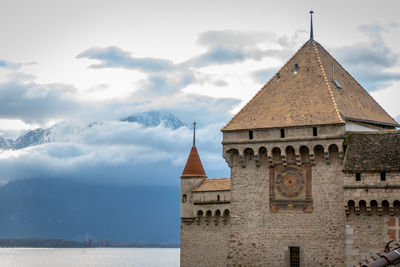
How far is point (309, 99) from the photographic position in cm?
3634

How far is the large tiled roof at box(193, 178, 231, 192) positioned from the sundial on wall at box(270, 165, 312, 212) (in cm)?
692

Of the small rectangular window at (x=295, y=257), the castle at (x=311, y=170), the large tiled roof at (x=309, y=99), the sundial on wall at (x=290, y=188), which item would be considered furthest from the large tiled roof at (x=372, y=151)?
the small rectangular window at (x=295, y=257)

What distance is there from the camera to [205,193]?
43469 mm

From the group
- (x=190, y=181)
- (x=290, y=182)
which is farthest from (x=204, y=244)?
(x=290, y=182)

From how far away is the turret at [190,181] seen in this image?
4372cm

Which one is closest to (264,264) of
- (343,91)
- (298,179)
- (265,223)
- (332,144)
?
(265,223)

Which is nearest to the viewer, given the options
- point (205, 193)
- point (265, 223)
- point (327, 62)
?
point (265, 223)

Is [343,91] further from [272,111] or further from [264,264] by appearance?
[264,264]

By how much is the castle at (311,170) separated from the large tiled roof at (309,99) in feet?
0.19

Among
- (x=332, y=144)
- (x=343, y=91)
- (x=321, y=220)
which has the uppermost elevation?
(x=343, y=91)

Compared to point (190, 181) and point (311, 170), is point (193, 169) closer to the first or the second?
point (190, 181)

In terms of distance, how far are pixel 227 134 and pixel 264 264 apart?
7.16m

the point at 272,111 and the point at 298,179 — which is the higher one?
the point at 272,111

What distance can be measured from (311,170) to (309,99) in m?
3.96
